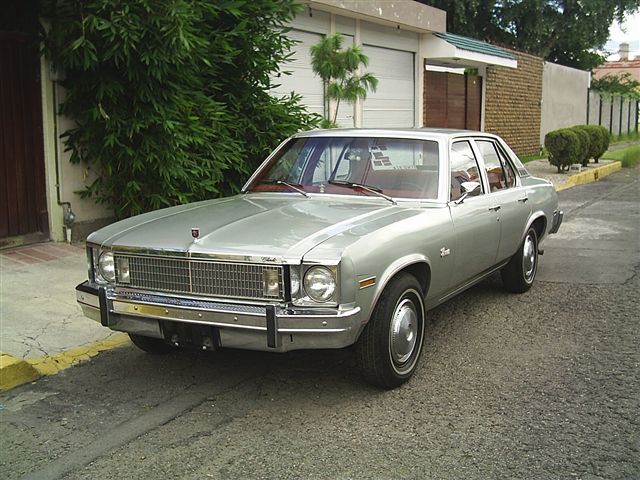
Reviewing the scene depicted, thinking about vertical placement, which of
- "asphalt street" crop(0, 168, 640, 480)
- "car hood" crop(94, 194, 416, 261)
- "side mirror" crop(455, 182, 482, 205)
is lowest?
"asphalt street" crop(0, 168, 640, 480)

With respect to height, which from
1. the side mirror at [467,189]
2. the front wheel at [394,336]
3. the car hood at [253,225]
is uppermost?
the side mirror at [467,189]

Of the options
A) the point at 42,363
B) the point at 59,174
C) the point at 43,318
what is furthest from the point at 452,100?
the point at 42,363

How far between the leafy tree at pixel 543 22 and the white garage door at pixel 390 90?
39.0 feet

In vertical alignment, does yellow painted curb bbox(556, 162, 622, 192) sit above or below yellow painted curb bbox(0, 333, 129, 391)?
above

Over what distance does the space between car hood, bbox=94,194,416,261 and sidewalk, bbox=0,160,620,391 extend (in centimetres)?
106

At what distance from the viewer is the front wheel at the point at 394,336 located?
441 cm

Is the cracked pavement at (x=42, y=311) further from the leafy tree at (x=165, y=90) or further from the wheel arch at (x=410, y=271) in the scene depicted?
the wheel arch at (x=410, y=271)

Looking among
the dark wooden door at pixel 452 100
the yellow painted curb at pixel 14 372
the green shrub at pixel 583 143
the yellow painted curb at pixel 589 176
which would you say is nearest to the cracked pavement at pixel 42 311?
the yellow painted curb at pixel 14 372

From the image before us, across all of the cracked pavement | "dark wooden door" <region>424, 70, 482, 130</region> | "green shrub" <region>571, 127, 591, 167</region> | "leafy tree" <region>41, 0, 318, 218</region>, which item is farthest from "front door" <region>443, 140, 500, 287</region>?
"green shrub" <region>571, 127, 591, 167</region>

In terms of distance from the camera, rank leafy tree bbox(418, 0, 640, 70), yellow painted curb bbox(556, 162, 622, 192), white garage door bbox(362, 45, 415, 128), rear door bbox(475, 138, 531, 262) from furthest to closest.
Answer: leafy tree bbox(418, 0, 640, 70)
yellow painted curb bbox(556, 162, 622, 192)
white garage door bbox(362, 45, 415, 128)
rear door bbox(475, 138, 531, 262)

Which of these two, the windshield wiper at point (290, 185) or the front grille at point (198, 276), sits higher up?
the windshield wiper at point (290, 185)

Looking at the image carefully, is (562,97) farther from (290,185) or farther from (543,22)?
(290,185)

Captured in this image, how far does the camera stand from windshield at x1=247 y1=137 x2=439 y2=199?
5.52 metres

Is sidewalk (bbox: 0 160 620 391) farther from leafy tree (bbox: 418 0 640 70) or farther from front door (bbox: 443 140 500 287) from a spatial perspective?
leafy tree (bbox: 418 0 640 70)
